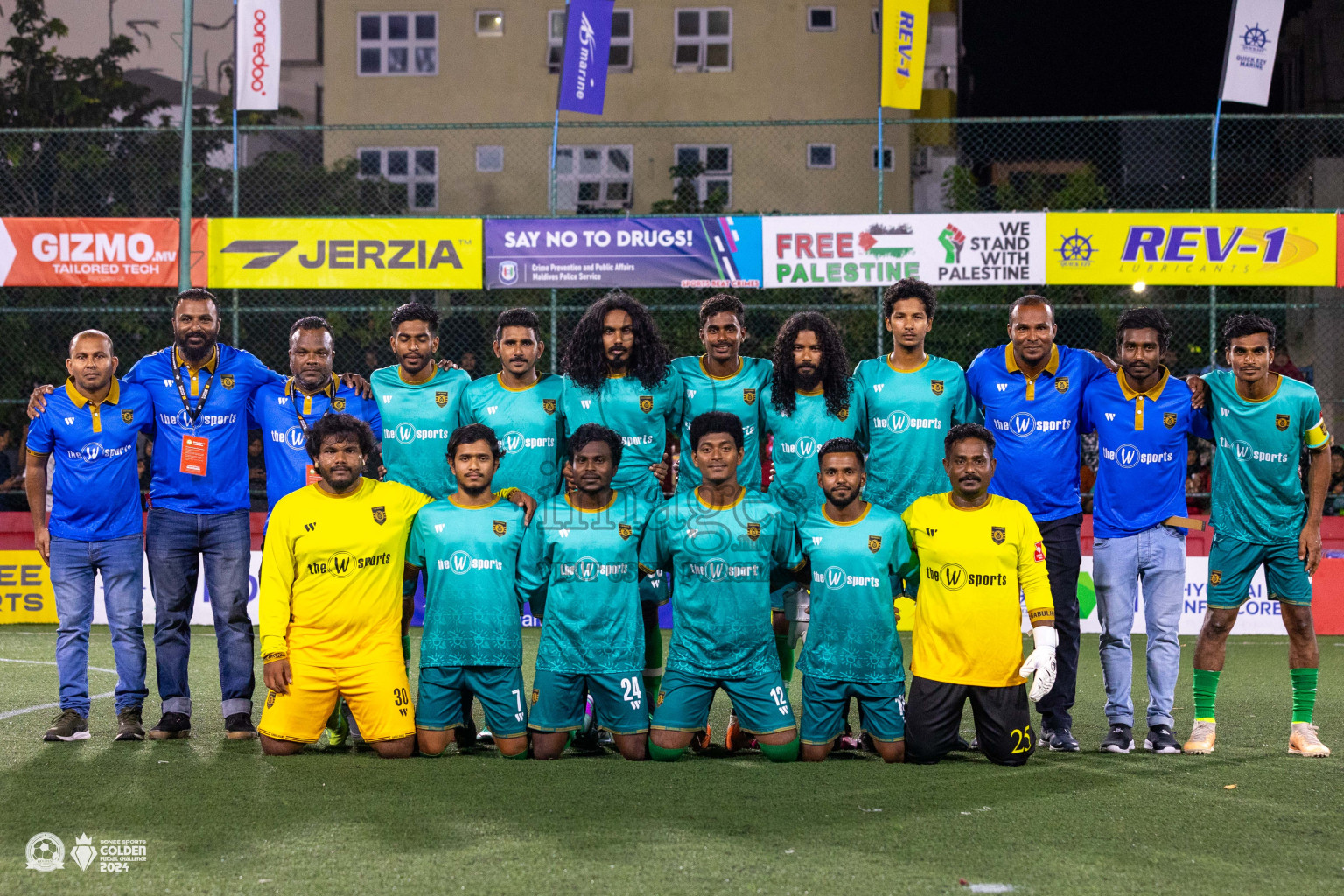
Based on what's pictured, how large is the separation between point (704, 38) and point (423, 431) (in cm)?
2238

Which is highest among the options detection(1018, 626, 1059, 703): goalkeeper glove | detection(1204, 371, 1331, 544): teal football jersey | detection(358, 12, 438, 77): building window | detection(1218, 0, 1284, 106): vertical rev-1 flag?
detection(358, 12, 438, 77): building window

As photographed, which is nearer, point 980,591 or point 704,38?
point 980,591

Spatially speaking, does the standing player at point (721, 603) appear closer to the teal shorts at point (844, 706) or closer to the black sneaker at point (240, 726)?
the teal shorts at point (844, 706)

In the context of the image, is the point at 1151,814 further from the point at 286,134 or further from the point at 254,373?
the point at 286,134

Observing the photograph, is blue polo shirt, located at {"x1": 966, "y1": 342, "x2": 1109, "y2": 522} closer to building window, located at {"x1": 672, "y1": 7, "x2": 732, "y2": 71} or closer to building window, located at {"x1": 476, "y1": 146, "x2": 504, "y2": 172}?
building window, located at {"x1": 476, "y1": 146, "x2": 504, "y2": 172}

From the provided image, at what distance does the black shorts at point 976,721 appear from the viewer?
5.61 metres

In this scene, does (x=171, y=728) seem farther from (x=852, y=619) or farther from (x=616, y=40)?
(x=616, y=40)

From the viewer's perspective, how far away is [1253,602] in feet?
37.9

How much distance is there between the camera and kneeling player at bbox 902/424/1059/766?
5676mm

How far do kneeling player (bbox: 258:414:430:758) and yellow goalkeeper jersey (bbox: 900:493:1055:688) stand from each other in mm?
2362

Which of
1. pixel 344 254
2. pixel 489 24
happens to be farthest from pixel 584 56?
pixel 489 24

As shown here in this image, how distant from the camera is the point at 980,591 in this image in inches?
225

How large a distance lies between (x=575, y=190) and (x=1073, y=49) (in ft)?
40.5

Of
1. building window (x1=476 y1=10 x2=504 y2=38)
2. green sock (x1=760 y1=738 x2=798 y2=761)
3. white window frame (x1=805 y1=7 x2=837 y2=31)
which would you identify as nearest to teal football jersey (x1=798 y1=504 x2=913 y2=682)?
green sock (x1=760 y1=738 x2=798 y2=761)
